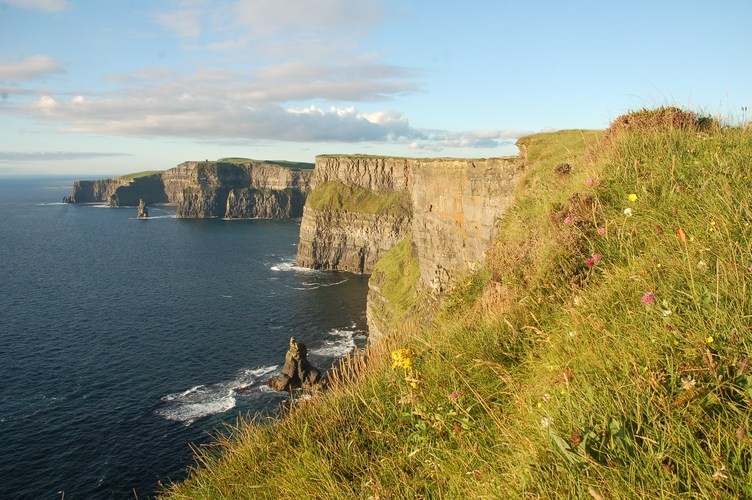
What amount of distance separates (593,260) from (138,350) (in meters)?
59.7

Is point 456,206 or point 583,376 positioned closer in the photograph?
point 583,376

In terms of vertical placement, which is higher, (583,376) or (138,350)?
(583,376)

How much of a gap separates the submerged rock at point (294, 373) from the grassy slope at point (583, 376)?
40534 mm

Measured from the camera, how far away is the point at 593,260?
7703 millimetres

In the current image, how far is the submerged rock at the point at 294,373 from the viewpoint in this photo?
158 feet

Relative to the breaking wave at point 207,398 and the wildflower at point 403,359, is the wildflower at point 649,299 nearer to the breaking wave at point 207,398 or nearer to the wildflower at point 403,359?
the wildflower at point 403,359

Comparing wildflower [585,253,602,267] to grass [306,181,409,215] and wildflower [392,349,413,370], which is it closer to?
wildflower [392,349,413,370]

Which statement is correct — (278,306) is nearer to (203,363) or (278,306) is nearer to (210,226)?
(203,363)

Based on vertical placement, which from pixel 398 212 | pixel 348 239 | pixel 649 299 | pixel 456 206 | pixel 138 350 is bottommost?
pixel 138 350

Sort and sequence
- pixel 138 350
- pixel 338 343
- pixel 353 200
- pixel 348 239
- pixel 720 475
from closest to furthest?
pixel 720 475
pixel 138 350
pixel 338 343
pixel 348 239
pixel 353 200

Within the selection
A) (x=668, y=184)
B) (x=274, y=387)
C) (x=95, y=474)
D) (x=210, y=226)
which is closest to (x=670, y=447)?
(x=668, y=184)

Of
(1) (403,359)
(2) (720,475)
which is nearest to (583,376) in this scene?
(2) (720,475)

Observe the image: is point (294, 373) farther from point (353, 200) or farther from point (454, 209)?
point (353, 200)

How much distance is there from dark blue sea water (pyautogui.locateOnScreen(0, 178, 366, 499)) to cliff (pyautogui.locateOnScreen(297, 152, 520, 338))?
9.84 m
